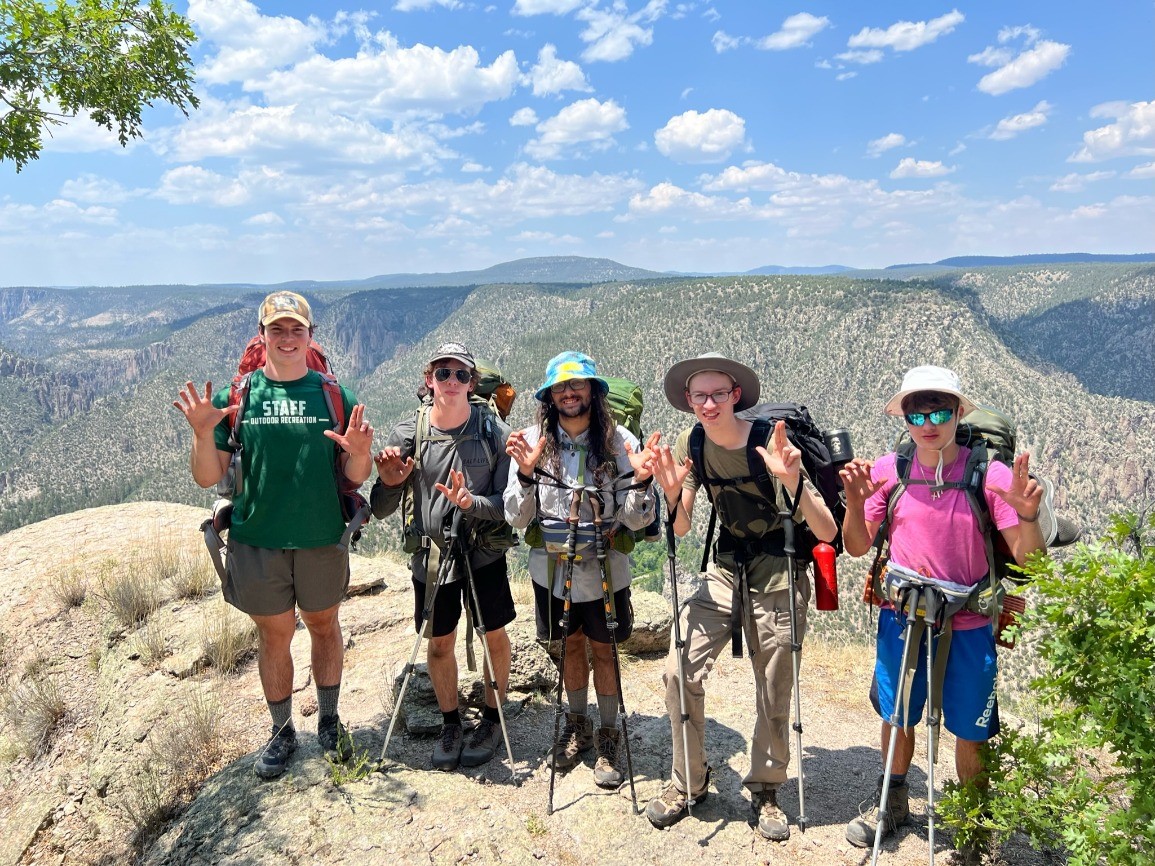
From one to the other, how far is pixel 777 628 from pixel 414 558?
221 cm

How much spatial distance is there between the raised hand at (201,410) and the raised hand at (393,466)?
844 millimetres

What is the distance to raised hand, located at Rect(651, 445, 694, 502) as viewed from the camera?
3.58m

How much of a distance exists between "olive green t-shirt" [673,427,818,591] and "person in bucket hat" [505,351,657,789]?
15.2 inches

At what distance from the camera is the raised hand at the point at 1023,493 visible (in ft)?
9.72

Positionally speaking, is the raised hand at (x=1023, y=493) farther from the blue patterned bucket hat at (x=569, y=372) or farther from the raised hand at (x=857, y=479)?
the blue patterned bucket hat at (x=569, y=372)

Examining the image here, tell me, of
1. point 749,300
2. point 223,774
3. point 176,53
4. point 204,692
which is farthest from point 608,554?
point 749,300

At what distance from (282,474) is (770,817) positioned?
11.1 ft

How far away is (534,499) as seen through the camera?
3.89 m

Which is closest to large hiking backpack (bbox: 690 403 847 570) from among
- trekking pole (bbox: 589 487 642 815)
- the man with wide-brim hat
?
the man with wide-brim hat

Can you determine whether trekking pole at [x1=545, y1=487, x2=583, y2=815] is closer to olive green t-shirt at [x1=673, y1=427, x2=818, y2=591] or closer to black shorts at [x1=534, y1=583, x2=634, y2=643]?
black shorts at [x1=534, y1=583, x2=634, y2=643]

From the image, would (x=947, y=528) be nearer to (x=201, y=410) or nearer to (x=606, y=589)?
(x=606, y=589)

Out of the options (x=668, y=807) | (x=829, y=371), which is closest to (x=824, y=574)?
(x=668, y=807)

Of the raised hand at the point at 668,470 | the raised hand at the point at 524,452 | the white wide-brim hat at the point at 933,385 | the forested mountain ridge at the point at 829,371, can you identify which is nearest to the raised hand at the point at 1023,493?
the white wide-brim hat at the point at 933,385

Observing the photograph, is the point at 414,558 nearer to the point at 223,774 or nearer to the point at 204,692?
the point at 223,774
